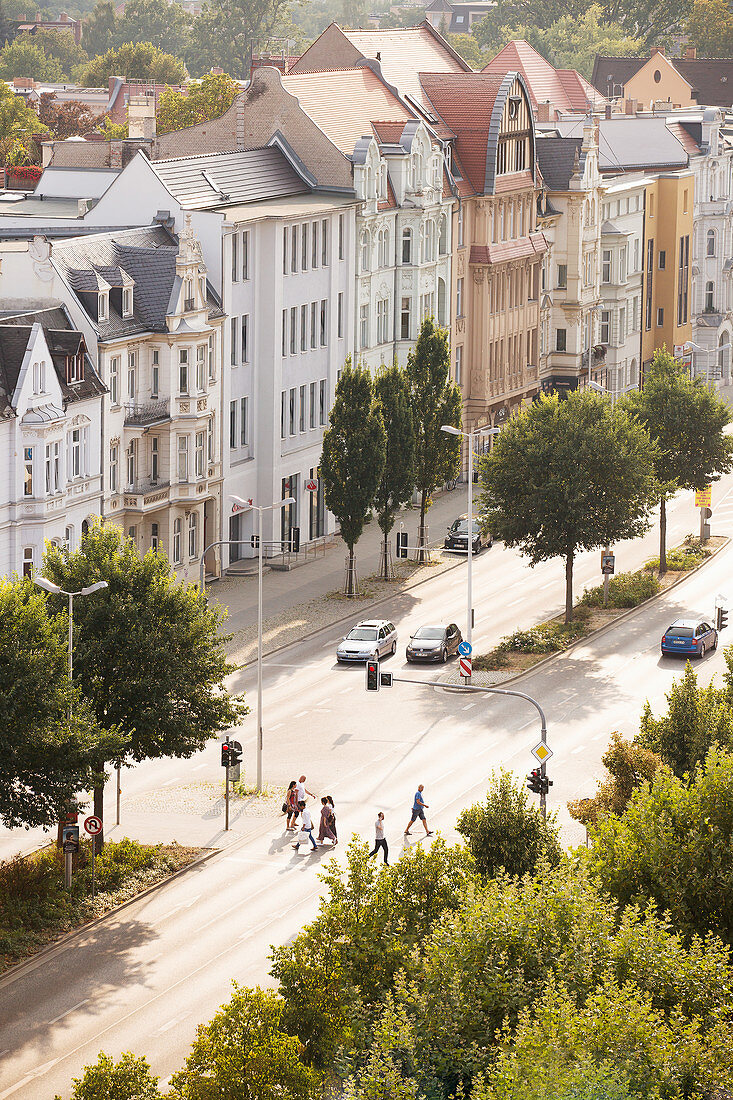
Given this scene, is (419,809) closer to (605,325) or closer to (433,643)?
(433,643)

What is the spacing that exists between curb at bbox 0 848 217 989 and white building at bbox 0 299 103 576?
829 inches

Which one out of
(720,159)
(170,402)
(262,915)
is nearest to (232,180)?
(170,402)

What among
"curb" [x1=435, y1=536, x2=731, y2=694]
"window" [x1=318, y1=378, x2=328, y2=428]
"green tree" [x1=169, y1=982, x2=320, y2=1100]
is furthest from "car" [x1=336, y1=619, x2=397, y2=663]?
"green tree" [x1=169, y1=982, x2=320, y2=1100]

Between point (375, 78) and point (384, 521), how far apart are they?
36231 mm

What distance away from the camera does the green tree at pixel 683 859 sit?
39000mm

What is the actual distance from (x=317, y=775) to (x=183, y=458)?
25.8 metres

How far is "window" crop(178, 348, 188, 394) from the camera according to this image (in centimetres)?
8700

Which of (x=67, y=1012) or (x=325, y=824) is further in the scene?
(x=325, y=824)

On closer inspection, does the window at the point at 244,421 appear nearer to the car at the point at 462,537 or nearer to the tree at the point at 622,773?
the car at the point at 462,537

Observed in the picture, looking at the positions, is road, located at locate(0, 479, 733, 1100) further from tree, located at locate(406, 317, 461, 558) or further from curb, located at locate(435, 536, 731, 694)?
A: tree, located at locate(406, 317, 461, 558)

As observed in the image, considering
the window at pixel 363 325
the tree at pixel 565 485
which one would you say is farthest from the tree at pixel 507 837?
the window at pixel 363 325

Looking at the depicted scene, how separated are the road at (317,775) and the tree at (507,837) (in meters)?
7.92

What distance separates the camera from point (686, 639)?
81.9 meters

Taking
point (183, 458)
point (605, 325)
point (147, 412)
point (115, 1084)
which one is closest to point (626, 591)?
point (183, 458)
